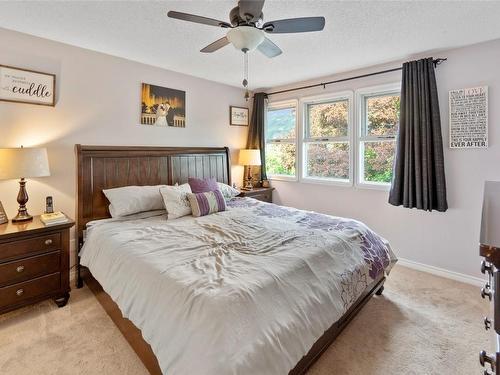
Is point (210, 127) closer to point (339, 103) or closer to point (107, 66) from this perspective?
point (107, 66)

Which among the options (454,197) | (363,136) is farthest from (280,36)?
(454,197)

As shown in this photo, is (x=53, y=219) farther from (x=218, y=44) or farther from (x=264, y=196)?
(x=264, y=196)

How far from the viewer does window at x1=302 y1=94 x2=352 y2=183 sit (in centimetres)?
375

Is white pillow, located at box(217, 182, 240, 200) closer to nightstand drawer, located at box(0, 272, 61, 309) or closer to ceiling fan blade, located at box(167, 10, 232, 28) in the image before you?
nightstand drawer, located at box(0, 272, 61, 309)

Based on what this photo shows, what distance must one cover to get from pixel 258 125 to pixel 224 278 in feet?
11.2

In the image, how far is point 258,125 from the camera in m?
4.47

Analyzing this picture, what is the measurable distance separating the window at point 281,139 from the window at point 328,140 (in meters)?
0.22

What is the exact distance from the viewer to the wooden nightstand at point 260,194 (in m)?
4.03

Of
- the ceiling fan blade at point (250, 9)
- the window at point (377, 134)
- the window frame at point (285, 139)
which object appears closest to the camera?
the ceiling fan blade at point (250, 9)

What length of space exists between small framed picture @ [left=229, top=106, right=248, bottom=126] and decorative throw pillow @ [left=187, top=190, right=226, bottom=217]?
1.74 m

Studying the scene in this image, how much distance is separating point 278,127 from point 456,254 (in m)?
2.97

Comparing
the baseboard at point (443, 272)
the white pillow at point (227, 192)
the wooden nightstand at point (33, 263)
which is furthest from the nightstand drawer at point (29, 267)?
the baseboard at point (443, 272)

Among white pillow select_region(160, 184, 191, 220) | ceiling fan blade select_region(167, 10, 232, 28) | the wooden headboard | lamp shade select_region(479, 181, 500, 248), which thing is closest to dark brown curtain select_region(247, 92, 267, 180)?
the wooden headboard

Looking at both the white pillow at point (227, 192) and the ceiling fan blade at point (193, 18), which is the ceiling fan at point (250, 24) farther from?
the white pillow at point (227, 192)
